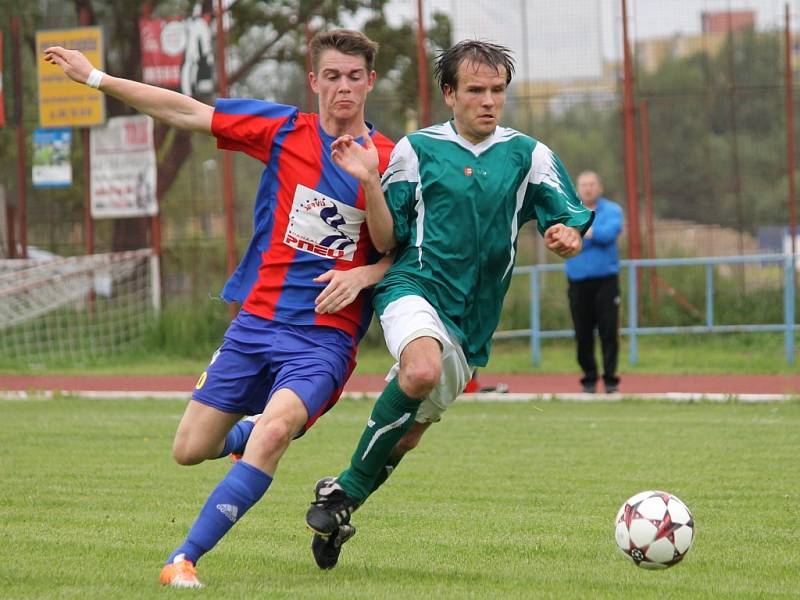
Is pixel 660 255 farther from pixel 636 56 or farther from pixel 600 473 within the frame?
pixel 600 473

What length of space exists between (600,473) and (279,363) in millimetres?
3521

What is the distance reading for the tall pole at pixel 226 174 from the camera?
18656mm

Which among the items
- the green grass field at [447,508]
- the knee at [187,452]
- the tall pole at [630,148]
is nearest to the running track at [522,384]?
the green grass field at [447,508]

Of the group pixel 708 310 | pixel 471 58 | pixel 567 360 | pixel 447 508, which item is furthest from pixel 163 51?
pixel 471 58

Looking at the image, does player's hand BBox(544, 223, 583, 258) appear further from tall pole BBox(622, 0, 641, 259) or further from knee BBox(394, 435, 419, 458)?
tall pole BBox(622, 0, 641, 259)

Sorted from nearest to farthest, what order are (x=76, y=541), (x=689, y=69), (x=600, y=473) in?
(x=76, y=541) < (x=600, y=473) < (x=689, y=69)

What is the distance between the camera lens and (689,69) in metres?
19.2

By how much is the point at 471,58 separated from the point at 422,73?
41.1 ft

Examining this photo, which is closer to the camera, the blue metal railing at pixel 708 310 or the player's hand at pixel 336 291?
the player's hand at pixel 336 291

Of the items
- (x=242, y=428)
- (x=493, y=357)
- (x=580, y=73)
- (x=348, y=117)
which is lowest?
(x=493, y=357)

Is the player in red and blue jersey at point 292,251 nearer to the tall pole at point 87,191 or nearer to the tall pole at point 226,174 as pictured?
the tall pole at point 226,174

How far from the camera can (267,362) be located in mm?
5535

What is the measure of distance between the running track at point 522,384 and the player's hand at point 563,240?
7.99m

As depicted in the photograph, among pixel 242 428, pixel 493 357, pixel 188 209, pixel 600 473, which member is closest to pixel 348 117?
pixel 242 428
